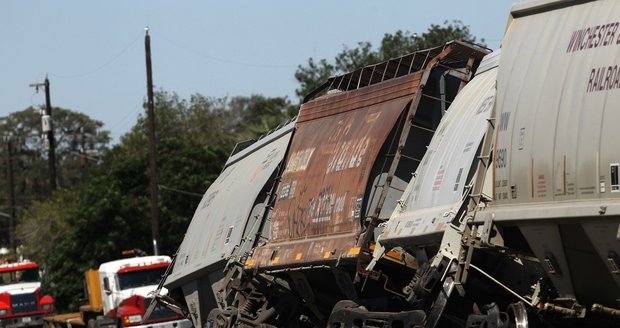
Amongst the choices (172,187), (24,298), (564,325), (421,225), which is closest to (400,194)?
(421,225)

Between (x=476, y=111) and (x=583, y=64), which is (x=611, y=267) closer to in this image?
(x=583, y=64)

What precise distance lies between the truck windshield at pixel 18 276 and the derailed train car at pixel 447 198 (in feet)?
66.3

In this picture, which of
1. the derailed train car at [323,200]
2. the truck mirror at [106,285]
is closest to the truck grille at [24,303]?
the truck mirror at [106,285]

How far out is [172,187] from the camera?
47.5 metres

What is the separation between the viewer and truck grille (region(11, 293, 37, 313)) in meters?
39.5

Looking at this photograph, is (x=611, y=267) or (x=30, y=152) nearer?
(x=611, y=267)

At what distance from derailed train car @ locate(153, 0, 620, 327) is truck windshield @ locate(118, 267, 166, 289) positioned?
8.89 metres

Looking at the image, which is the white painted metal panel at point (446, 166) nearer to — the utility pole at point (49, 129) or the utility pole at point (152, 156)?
the utility pole at point (152, 156)

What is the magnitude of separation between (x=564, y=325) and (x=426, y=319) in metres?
1.88

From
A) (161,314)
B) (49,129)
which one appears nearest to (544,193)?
(161,314)

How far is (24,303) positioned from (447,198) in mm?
29076

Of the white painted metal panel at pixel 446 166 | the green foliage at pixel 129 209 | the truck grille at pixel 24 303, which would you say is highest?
the green foliage at pixel 129 209

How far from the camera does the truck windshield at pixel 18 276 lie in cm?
4056

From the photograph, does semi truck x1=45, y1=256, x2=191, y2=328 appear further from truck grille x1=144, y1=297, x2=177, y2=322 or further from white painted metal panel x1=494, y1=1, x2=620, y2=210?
white painted metal panel x1=494, y1=1, x2=620, y2=210
